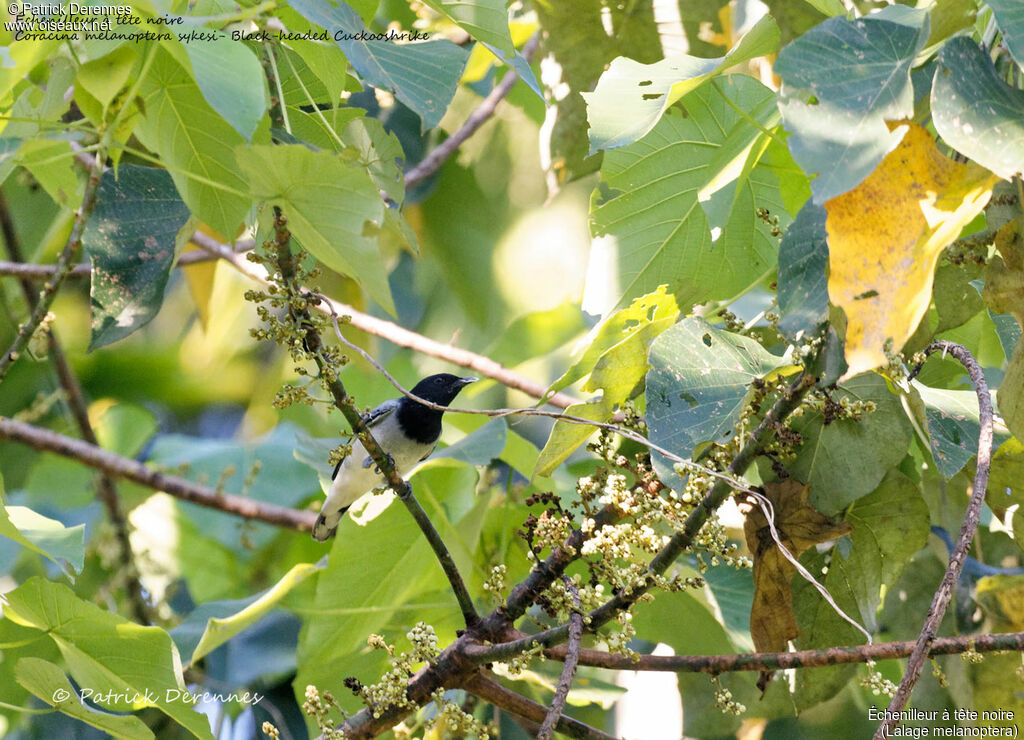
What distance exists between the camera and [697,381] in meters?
1.21

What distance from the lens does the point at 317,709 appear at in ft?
3.86

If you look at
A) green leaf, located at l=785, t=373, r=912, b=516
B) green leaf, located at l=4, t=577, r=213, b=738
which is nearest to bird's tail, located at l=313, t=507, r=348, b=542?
green leaf, located at l=4, t=577, r=213, b=738

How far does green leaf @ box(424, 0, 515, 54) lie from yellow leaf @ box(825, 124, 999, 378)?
0.49 metres

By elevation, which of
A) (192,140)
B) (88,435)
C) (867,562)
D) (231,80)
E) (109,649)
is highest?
(231,80)

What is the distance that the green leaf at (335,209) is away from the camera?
99cm

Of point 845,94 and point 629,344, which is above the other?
point 845,94

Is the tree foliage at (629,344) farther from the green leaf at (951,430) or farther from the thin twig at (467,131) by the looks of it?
the thin twig at (467,131)

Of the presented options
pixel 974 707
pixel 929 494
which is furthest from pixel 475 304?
pixel 974 707

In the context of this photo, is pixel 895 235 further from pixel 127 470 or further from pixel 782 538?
pixel 127 470

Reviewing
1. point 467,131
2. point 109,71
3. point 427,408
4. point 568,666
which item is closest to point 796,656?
point 568,666

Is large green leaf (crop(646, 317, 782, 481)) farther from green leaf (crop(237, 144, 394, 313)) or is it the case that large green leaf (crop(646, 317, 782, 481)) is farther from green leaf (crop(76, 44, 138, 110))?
green leaf (crop(76, 44, 138, 110))

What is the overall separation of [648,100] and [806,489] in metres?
0.55

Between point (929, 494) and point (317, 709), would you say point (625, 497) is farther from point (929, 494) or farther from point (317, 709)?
point (929, 494)

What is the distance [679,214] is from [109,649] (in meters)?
1.06
